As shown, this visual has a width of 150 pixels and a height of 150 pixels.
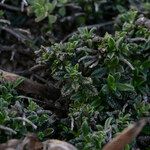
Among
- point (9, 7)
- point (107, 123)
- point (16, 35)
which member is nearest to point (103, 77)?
point (107, 123)

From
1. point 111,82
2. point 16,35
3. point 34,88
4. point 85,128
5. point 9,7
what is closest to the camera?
point 85,128

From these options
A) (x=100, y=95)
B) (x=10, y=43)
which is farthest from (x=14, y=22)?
(x=100, y=95)

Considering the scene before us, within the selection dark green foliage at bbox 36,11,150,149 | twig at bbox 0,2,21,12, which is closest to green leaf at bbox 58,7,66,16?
twig at bbox 0,2,21,12

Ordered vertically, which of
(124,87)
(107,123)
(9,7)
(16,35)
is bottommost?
(107,123)

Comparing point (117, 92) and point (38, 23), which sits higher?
point (38, 23)

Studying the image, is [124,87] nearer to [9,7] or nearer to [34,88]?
[34,88]

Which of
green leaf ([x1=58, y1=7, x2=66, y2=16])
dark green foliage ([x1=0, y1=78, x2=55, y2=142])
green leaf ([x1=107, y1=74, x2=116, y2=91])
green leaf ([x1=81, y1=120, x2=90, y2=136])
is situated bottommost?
green leaf ([x1=81, y1=120, x2=90, y2=136])

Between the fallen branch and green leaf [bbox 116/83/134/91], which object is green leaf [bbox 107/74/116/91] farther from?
the fallen branch

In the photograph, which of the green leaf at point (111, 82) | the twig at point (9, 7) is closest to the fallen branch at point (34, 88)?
the green leaf at point (111, 82)

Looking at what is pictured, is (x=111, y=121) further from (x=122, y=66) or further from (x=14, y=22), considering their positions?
(x=14, y=22)
